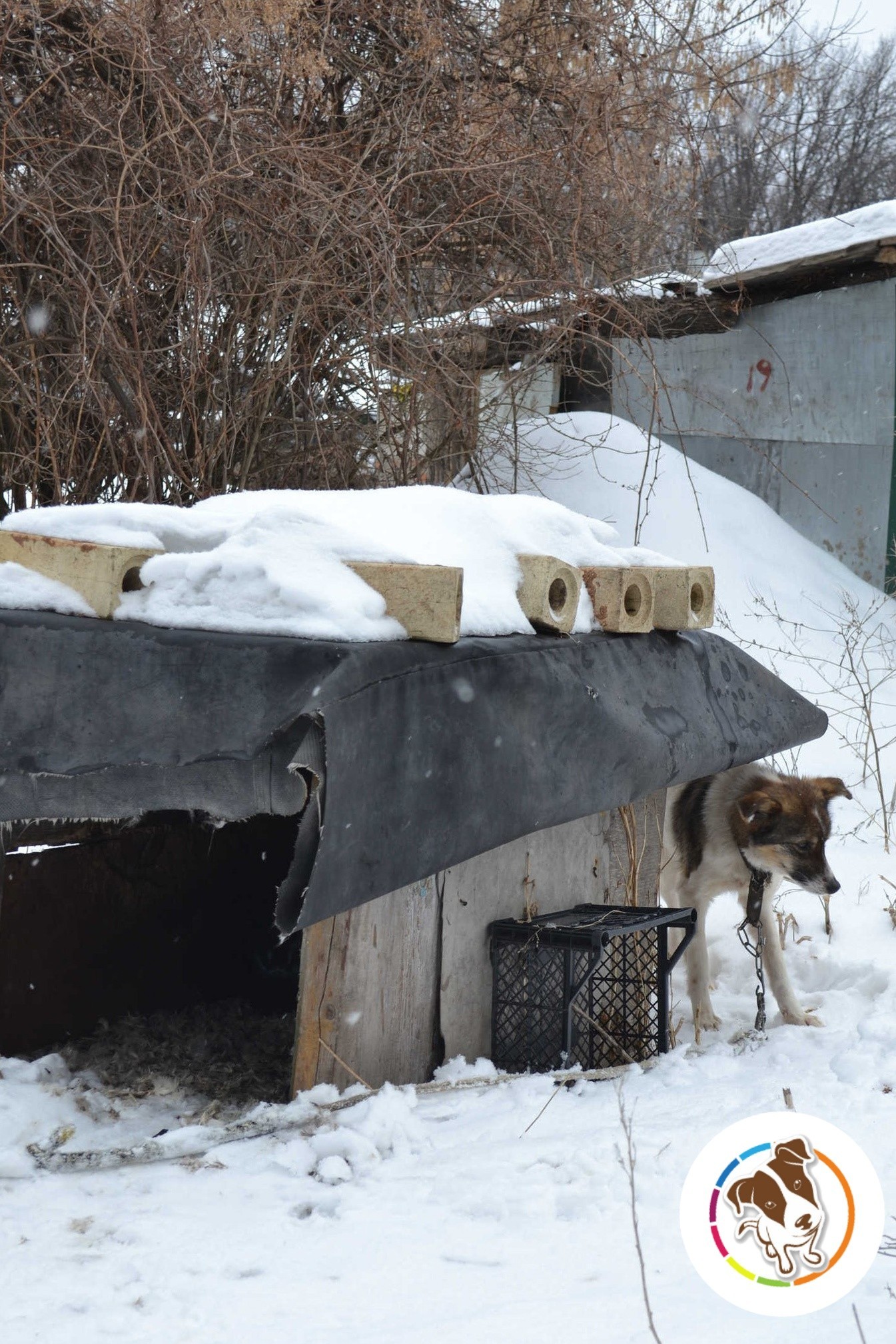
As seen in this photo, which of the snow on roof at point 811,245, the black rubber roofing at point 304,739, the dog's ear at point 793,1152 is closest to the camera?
the dog's ear at point 793,1152

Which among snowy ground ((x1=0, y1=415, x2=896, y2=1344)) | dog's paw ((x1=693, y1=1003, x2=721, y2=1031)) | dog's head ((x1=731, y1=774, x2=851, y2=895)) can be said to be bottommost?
snowy ground ((x1=0, y1=415, x2=896, y2=1344))

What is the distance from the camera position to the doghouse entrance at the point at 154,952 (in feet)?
14.6

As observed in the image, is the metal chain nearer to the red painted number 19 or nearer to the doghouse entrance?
the doghouse entrance

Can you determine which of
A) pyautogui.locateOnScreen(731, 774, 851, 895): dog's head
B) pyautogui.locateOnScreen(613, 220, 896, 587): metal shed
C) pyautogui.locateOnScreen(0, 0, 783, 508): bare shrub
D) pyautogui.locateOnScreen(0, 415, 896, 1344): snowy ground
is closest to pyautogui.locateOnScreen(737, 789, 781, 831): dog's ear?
pyautogui.locateOnScreen(731, 774, 851, 895): dog's head

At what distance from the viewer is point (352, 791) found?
9.19ft

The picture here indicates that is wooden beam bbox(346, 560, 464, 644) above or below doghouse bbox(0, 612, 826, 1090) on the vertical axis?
above

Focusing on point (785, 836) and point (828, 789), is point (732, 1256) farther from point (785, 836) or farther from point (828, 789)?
point (828, 789)

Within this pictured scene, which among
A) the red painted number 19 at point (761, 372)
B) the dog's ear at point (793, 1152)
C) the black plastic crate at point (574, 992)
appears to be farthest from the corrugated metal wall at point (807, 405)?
the dog's ear at point (793, 1152)

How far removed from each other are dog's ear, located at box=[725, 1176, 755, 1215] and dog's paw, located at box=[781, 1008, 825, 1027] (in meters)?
2.02

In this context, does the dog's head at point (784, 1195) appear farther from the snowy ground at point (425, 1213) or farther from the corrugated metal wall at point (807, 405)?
the corrugated metal wall at point (807, 405)

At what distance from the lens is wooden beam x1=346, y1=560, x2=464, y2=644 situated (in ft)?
9.77

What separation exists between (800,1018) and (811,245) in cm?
775

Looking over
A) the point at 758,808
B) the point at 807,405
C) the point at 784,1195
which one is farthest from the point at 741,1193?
the point at 807,405

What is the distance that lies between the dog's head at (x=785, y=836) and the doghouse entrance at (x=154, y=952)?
203 centimetres
